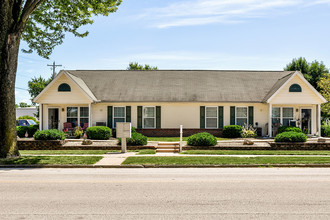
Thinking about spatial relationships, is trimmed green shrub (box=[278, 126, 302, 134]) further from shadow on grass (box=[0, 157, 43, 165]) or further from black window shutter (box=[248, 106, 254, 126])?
shadow on grass (box=[0, 157, 43, 165])

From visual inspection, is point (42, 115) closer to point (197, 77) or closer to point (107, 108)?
point (107, 108)

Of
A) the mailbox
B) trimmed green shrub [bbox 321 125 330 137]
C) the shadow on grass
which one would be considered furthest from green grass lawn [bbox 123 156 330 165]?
trimmed green shrub [bbox 321 125 330 137]

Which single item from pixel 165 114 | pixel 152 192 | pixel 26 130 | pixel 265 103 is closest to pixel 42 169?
pixel 152 192

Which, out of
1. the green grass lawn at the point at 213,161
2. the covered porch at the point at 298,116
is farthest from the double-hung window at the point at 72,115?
the covered porch at the point at 298,116

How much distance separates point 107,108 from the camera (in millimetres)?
26094

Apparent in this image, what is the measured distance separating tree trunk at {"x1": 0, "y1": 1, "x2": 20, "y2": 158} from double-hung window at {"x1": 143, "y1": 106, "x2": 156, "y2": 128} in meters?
12.8

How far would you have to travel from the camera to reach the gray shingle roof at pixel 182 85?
2631cm

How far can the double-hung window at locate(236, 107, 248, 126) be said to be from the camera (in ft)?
86.0

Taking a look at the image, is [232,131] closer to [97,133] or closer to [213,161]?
[97,133]

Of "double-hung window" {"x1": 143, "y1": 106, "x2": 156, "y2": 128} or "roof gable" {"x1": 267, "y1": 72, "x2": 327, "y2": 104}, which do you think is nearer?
"roof gable" {"x1": 267, "y1": 72, "x2": 327, "y2": 104}

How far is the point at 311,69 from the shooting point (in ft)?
124

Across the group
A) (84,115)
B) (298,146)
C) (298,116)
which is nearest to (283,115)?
(298,116)

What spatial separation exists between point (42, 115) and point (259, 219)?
880 inches

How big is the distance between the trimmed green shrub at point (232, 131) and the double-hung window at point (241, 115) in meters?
1.84
